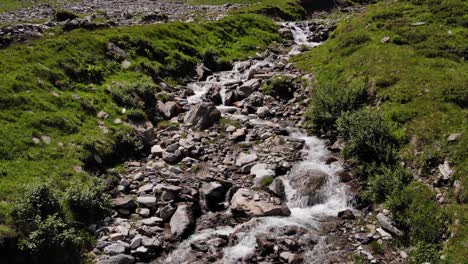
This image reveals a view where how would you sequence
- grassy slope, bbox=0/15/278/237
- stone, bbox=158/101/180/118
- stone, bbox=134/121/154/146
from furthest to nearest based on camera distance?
stone, bbox=158/101/180/118
stone, bbox=134/121/154/146
grassy slope, bbox=0/15/278/237

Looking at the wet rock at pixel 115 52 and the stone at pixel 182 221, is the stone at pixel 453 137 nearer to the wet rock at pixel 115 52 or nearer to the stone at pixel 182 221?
the stone at pixel 182 221

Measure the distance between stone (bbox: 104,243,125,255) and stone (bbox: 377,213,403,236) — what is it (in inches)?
431

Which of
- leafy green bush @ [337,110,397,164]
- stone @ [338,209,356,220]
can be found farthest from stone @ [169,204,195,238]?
leafy green bush @ [337,110,397,164]

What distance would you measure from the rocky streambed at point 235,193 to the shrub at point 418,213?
1422 mm

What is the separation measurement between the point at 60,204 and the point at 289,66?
79.2 feet

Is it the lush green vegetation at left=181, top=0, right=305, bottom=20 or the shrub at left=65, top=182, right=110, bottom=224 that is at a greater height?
the shrub at left=65, top=182, right=110, bottom=224

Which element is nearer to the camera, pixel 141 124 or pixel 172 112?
pixel 141 124

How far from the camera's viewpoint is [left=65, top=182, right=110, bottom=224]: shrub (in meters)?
17.0

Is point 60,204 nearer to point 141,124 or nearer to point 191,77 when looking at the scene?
point 141,124

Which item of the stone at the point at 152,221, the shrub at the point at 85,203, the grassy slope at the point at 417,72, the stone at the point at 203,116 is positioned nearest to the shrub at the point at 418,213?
the grassy slope at the point at 417,72

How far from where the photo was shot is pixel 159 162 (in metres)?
21.9

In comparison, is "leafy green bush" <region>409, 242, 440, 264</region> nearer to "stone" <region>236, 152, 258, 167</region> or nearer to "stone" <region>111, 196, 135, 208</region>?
"stone" <region>236, 152, 258, 167</region>

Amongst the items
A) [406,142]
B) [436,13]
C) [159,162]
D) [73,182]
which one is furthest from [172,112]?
[436,13]

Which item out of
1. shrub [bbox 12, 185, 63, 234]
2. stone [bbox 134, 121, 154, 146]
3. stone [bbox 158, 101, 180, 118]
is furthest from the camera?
stone [bbox 158, 101, 180, 118]
